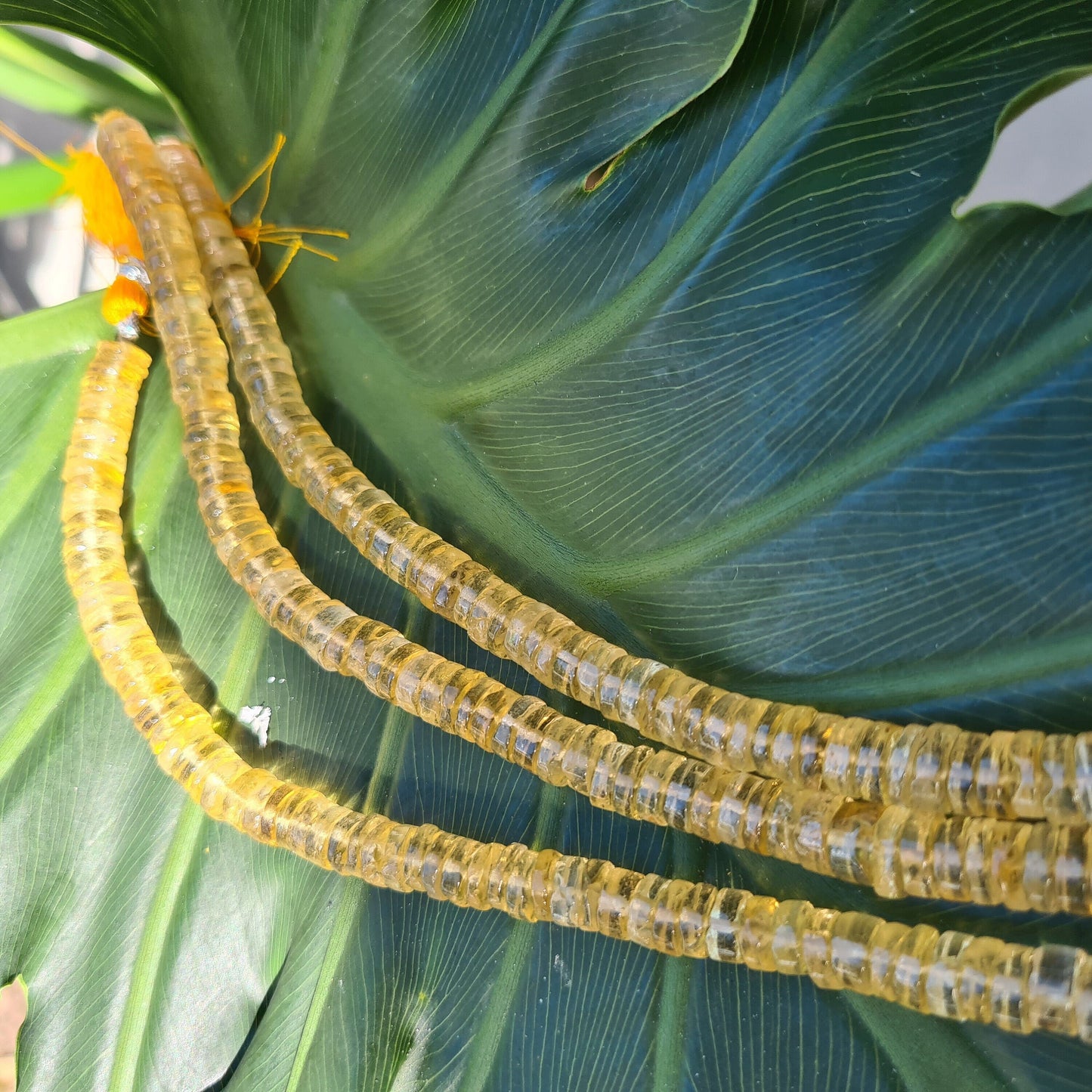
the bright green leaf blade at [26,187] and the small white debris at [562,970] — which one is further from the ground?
the bright green leaf blade at [26,187]

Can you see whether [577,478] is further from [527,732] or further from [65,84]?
[65,84]

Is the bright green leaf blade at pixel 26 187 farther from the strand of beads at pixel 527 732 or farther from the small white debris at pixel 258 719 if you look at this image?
the small white debris at pixel 258 719

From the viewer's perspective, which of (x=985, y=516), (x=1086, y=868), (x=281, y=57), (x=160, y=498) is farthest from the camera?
(x=160, y=498)

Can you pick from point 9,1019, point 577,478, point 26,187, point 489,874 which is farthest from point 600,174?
point 9,1019

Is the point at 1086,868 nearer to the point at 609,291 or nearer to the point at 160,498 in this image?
the point at 609,291

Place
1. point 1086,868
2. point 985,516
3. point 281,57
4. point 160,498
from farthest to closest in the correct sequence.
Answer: point 160,498
point 281,57
point 985,516
point 1086,868

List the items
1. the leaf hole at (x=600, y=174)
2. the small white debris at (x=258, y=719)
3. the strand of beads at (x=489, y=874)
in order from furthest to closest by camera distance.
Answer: the small white debris at (x=258, y=719) → the leaf hole at (x=600, y=174) → the strand of beads at (x=489, y=874)

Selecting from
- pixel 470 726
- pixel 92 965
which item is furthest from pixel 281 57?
pixel 92 965

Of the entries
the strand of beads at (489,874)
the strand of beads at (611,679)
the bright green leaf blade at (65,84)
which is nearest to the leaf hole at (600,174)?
the strand of beads at (611,679)
